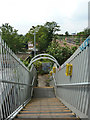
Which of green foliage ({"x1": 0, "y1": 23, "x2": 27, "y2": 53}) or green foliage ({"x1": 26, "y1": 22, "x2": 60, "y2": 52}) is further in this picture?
green foliage ({"x1": 26, "y1": 22, "x2": 60, "y2": 52})

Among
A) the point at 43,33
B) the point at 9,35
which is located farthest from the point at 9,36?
the point at 43,33

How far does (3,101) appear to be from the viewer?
205cm

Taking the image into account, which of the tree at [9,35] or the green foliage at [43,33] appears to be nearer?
the tree at [9,35]

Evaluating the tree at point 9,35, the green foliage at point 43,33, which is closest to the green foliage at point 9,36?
the tree at point 9,35

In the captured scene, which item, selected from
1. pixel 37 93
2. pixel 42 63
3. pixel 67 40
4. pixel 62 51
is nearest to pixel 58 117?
pixel 37 93

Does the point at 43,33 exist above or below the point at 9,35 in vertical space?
above

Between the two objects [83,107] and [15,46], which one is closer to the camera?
[83,107]

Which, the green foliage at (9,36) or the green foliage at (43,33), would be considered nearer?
the green foliage at (9,36)

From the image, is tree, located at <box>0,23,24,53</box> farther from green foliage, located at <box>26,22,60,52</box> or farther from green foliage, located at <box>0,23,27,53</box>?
green foliage, located at <box>26,22,60,52</box>

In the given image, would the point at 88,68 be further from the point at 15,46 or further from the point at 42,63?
the point at 15,46

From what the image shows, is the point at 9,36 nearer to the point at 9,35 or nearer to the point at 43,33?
the point at 9,35

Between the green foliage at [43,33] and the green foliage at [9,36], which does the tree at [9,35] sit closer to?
the green foliage at [9,36]

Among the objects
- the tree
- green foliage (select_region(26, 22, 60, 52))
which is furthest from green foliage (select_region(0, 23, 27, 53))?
green foliage (select_region(26, 22, 60, 52))

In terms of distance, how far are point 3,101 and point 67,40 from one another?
19.2m
